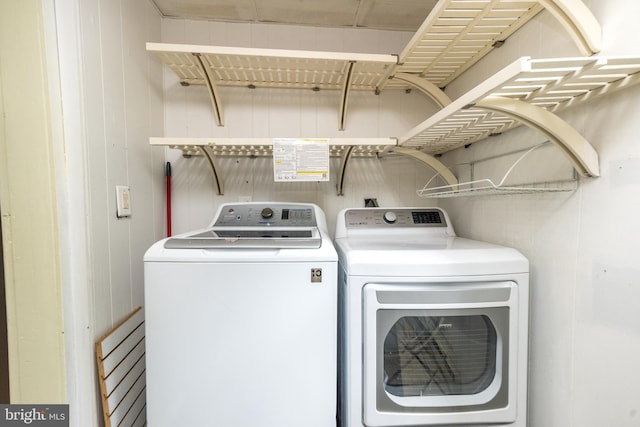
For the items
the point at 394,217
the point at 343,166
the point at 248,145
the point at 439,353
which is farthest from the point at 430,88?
the point at 439,353

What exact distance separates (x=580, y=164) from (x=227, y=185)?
5.31ft

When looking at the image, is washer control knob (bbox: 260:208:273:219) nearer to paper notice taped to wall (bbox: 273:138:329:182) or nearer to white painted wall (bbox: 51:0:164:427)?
paper notice taped to wall (bbox: 273:138:329:182)

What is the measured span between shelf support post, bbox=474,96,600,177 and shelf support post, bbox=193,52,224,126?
1207 millimetres

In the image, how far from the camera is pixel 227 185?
167 cm

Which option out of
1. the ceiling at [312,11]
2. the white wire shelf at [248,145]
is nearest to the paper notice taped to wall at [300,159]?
the white wire shelf at [248,145]

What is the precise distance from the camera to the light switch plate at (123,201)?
45.0 inches

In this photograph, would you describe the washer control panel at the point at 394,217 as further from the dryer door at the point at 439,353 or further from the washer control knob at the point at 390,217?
the dryer door at the point at 439,353

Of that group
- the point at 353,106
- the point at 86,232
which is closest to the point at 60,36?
the point at 86,232

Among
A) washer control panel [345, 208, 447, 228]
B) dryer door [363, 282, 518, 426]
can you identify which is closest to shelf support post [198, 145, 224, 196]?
washer control panel [345, 208, 447, 228]

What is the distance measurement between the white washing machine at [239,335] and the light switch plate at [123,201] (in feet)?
1.25

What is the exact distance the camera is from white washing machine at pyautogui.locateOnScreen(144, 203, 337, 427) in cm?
92

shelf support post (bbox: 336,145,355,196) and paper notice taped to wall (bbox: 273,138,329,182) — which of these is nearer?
paper notice taped to wall (bbox: 273,138,329,182)

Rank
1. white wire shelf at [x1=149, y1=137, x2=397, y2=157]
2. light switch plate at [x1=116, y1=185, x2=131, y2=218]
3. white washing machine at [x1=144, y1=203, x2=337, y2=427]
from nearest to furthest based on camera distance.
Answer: white washing machine at [x1=144, y1=203, x2=337, y2=427]
light switch plate at [x1=116, y1=185, x2=131, y2=218]
white wire shelf at [x1=149, y1=137, x2=397, y2=157]

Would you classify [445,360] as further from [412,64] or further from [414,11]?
[414,11]
